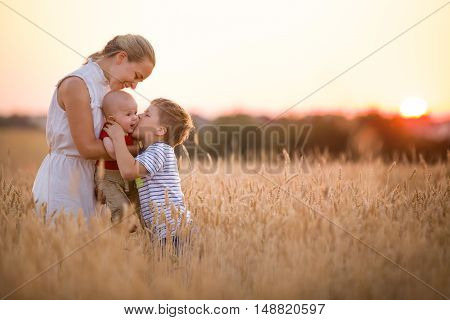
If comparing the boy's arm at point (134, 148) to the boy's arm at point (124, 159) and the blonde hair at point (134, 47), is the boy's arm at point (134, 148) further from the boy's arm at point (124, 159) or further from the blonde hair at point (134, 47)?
the blonde hair at point (134, 47)

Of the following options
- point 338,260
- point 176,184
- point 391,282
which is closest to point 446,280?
point 391,282

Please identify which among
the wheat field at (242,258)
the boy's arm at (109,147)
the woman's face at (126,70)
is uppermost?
the woman's face at (126,70)

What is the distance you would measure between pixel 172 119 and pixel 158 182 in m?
0.43

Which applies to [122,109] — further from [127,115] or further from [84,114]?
[84,114]

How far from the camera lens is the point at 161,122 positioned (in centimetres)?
412

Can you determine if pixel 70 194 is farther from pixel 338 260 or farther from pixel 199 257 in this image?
pixel 338 260

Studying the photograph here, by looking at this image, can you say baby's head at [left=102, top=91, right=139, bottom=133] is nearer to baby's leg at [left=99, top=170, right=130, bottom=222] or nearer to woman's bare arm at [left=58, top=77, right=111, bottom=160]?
woman's bare arm at [left=58, top=77, right=111, bottom=160]

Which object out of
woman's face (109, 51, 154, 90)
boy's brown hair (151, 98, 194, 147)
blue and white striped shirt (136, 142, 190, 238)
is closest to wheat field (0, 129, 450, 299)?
blue and white striped shirt (136, 142, 190, 238)

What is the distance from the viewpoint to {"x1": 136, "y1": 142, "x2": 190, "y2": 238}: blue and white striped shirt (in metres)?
3.99

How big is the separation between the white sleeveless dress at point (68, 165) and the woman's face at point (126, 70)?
71 mm

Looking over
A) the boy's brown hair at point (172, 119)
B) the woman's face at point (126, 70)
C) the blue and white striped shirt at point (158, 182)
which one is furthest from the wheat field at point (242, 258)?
the woman's face at point (126, 70)

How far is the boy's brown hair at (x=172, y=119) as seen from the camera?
4.14m

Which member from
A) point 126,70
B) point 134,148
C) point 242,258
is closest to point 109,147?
point 134,148

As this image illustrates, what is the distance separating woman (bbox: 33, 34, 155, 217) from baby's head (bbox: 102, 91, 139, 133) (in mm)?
84
